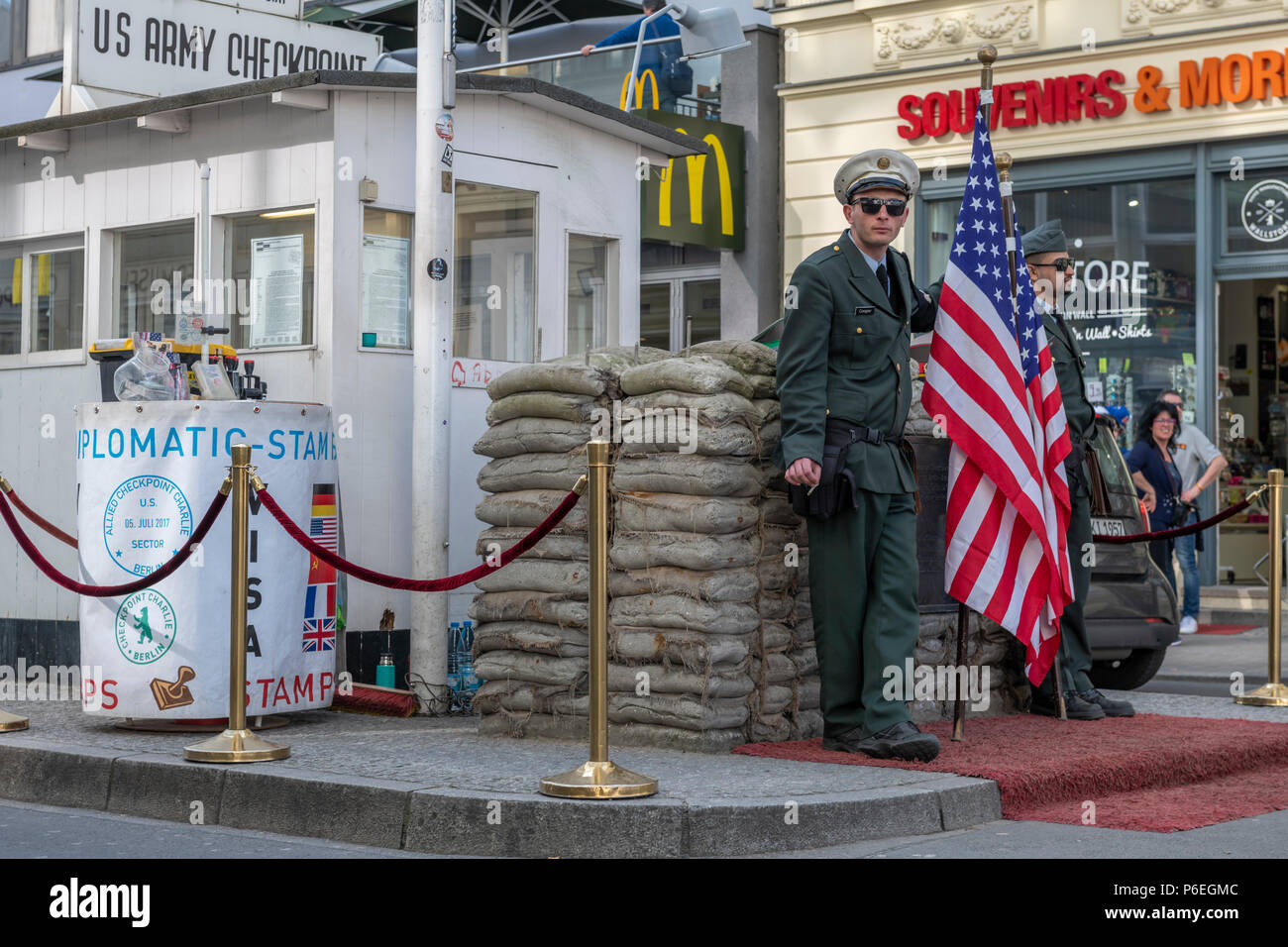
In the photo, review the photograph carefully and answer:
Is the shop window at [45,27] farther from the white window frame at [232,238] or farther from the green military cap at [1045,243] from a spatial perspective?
the green military cap at [1045,243]

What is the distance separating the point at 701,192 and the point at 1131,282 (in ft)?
15.1

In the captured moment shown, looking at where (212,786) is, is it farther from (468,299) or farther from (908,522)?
(468,299)

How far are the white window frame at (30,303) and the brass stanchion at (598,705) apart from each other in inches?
179

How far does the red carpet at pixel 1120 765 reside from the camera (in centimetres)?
652

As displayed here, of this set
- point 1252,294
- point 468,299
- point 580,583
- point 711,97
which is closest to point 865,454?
point 580,583

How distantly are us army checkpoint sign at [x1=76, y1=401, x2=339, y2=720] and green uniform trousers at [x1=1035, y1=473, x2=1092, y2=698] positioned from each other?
12.0 ft

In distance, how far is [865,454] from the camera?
23.1 ft

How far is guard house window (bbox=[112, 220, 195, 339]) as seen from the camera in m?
9.41

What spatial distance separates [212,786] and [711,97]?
1380 centimetres

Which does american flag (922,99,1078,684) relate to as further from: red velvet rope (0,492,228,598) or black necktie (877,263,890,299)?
red velvet rope (0,492,228,598)

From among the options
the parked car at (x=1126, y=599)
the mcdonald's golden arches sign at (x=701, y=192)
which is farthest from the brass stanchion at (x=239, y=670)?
the mcdonald's golden arches sign at (x=701, y=192)

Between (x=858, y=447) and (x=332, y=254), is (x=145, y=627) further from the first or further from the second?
(x=858, y=447)

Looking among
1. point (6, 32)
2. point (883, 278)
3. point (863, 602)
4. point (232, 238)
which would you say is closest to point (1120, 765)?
point (863, 602)

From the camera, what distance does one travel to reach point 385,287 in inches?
356
